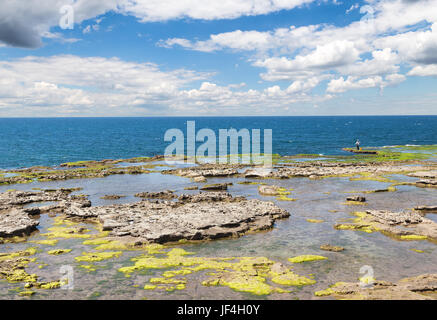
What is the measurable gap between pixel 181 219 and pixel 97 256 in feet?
34.1

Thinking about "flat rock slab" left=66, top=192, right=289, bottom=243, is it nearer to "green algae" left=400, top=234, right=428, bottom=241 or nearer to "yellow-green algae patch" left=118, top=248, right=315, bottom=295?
"yellow-green algae patch" left=118, top=248, right=315, bottom=295

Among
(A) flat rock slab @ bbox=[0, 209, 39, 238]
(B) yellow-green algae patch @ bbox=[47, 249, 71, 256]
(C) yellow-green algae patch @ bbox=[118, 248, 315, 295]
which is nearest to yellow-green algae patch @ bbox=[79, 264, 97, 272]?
(C) yellow-green algae patch @ bbox=[118, 248, 315, 295]

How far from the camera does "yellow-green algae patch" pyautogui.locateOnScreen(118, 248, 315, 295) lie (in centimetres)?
2317

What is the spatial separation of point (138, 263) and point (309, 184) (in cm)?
4108

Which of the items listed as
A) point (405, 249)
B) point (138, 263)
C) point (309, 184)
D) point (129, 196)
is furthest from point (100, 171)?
point (405, 249)

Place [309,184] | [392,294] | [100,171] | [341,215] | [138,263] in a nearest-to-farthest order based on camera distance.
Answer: [392,294] → [138,263] → [341,215] → [309,184] → [100,171]

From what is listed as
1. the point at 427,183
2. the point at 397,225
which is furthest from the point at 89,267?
the point at 427,183

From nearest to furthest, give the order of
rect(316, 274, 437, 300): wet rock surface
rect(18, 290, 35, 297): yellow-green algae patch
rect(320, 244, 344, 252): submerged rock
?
rect(316, 274, 437, 300): wet rock surface
rect(18, 290, 35, 297): yellow-green algae patch
rect(320, 244, 344, 252): submerged rock

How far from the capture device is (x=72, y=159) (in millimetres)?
107062

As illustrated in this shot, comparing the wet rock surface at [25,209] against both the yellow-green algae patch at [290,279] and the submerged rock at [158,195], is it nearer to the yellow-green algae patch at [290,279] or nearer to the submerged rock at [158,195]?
the submerged rock at [158,195]

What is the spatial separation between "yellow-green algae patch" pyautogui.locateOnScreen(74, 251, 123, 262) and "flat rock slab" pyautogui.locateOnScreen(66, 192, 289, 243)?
3.34 metres

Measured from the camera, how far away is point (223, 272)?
996 inches

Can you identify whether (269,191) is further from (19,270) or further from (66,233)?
(19,270)

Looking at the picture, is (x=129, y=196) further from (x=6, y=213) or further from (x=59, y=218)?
(x=6, y=213)
